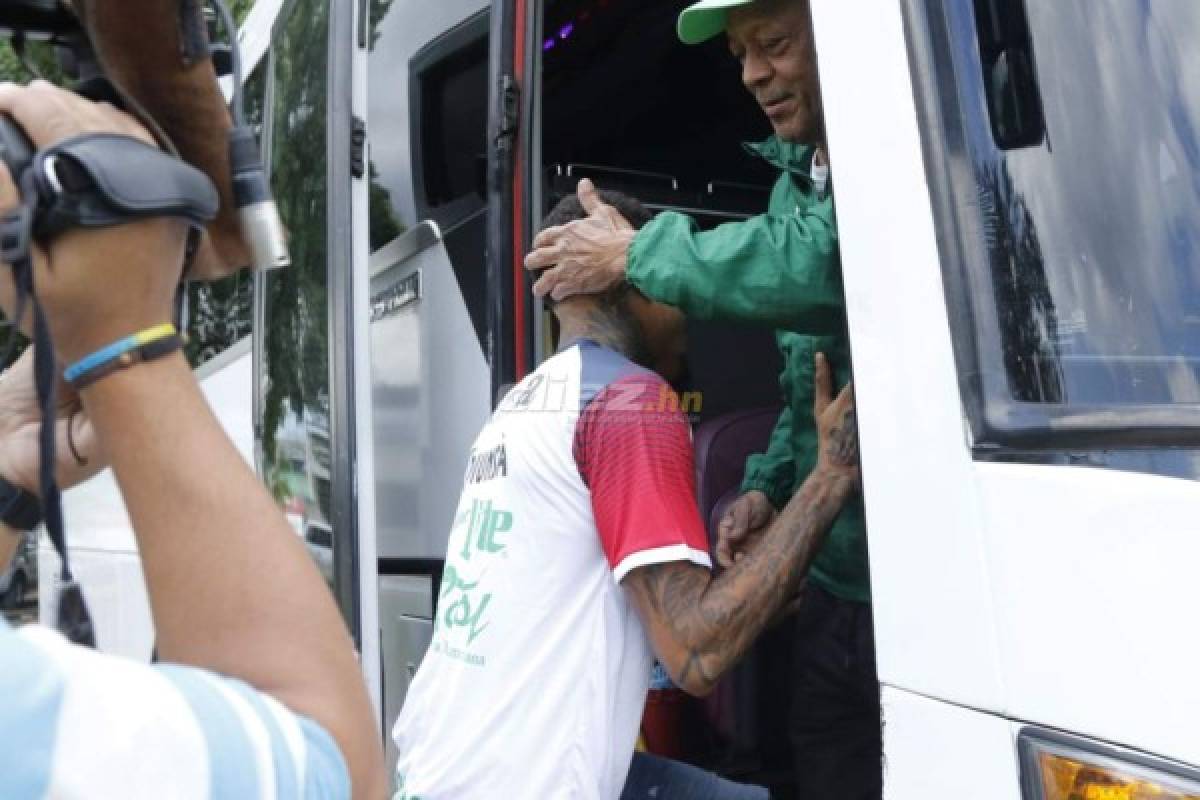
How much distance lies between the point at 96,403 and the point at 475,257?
2.28 meters

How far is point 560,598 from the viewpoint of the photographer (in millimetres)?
1977

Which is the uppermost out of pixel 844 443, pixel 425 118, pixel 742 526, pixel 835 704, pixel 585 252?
pixel 425 118

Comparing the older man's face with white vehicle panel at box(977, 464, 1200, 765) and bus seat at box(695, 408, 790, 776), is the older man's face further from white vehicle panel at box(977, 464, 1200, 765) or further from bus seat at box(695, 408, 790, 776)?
white vehicle panel at box(977, 464, 1200, 765)

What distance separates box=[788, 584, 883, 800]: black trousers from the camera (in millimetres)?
2357

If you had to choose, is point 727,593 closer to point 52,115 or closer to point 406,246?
point 52,115

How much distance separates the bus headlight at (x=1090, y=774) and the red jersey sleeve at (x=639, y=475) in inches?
26.4

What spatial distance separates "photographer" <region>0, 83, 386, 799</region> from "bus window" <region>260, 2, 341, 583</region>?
5.15 ft

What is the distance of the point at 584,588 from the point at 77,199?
4.11 ft

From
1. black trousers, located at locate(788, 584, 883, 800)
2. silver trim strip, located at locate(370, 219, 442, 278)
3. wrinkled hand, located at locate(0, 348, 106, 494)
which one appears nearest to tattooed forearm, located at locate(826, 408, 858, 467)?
black trousers, located at locate(788, 584, 883, 800)

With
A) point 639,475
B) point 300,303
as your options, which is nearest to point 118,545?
point 300,303

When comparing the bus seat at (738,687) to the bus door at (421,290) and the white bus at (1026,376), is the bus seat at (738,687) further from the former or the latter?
the white bus at (1026,376)

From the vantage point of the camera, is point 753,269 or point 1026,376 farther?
point 753,269

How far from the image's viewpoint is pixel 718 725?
2.82 metres

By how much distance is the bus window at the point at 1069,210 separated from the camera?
4.53ft
